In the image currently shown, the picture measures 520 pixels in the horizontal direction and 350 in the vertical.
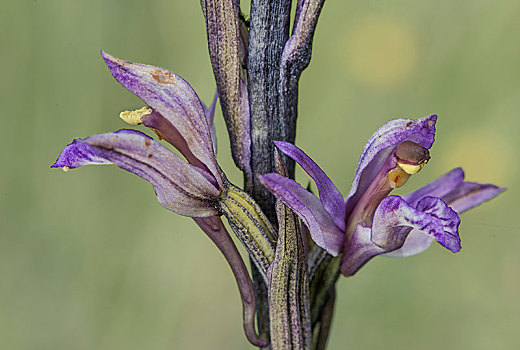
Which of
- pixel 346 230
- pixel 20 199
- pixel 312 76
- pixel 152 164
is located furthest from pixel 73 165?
pixel 312 76

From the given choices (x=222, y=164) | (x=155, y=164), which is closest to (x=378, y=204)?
(x=155, y=164)

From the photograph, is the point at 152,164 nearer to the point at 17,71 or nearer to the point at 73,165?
the point at 73,165

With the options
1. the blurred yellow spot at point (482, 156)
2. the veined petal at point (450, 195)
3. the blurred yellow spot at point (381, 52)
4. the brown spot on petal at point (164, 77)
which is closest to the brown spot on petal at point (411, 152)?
the veined petal at point (450, 195)

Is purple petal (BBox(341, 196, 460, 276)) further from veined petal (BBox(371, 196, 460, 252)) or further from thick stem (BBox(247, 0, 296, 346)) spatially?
thick stem (BBox(247, 0, 296, 346))

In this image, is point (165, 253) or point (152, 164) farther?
point (165, 253)

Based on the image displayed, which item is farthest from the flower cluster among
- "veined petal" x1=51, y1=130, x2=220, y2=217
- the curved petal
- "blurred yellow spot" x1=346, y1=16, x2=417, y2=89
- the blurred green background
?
"blurred yellow spot" x1=346, y1=16, x2=417, y2=89

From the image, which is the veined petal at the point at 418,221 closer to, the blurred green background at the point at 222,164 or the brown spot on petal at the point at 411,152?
the brown spot on petal at the point at 411,152
